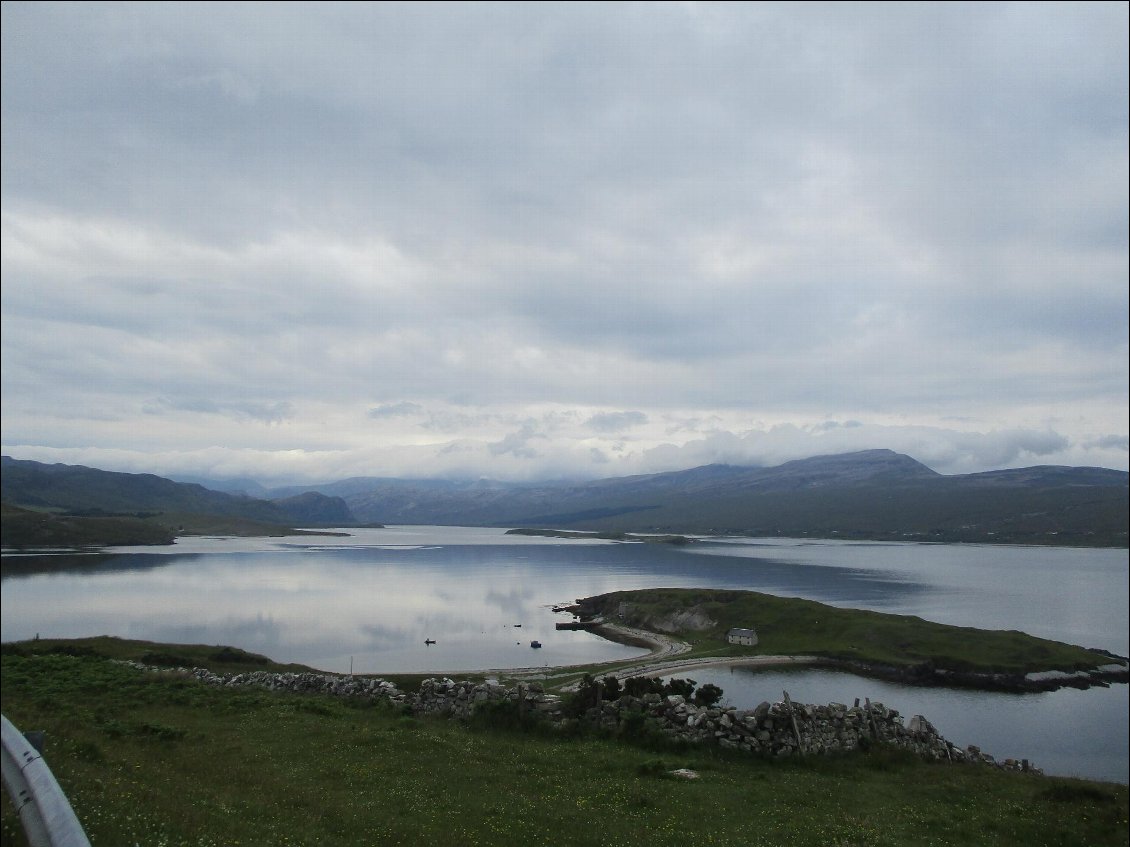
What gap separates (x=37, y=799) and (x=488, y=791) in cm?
1394

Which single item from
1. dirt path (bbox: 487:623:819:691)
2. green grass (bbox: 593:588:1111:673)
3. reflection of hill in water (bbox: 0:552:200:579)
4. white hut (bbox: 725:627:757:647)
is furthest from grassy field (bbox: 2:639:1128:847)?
reflection of hill in water (bbox: 0:552:200:579)

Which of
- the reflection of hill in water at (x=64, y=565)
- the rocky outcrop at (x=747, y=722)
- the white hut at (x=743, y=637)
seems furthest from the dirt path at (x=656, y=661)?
the reflection of hill in water at (x=64, y=565)

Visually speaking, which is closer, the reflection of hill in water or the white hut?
the white hut

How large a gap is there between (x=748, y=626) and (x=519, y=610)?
4763 cm

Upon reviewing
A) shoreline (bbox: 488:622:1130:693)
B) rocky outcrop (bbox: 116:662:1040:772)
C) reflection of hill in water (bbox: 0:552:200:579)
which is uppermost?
rocky outcrop (bbox: 116:662:1040:772)

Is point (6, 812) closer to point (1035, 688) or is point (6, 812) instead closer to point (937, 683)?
point (937, 683)

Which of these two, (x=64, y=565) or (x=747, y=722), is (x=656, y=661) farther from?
(x=64, y=565)

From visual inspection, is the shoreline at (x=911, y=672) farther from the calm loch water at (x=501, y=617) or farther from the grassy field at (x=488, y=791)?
the grassy field at (x=488, y=791)

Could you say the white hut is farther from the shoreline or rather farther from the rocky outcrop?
the rocky outcrop

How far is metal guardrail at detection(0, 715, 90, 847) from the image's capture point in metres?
7.23

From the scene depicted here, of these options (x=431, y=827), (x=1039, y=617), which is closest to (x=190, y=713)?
(x=431, y=827)

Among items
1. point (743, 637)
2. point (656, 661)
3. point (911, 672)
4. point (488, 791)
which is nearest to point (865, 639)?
point (911, 672)

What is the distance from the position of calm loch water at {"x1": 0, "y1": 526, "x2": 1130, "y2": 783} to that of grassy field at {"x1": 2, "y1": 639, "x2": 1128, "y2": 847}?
3981 centimetres

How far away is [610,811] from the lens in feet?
60.1
